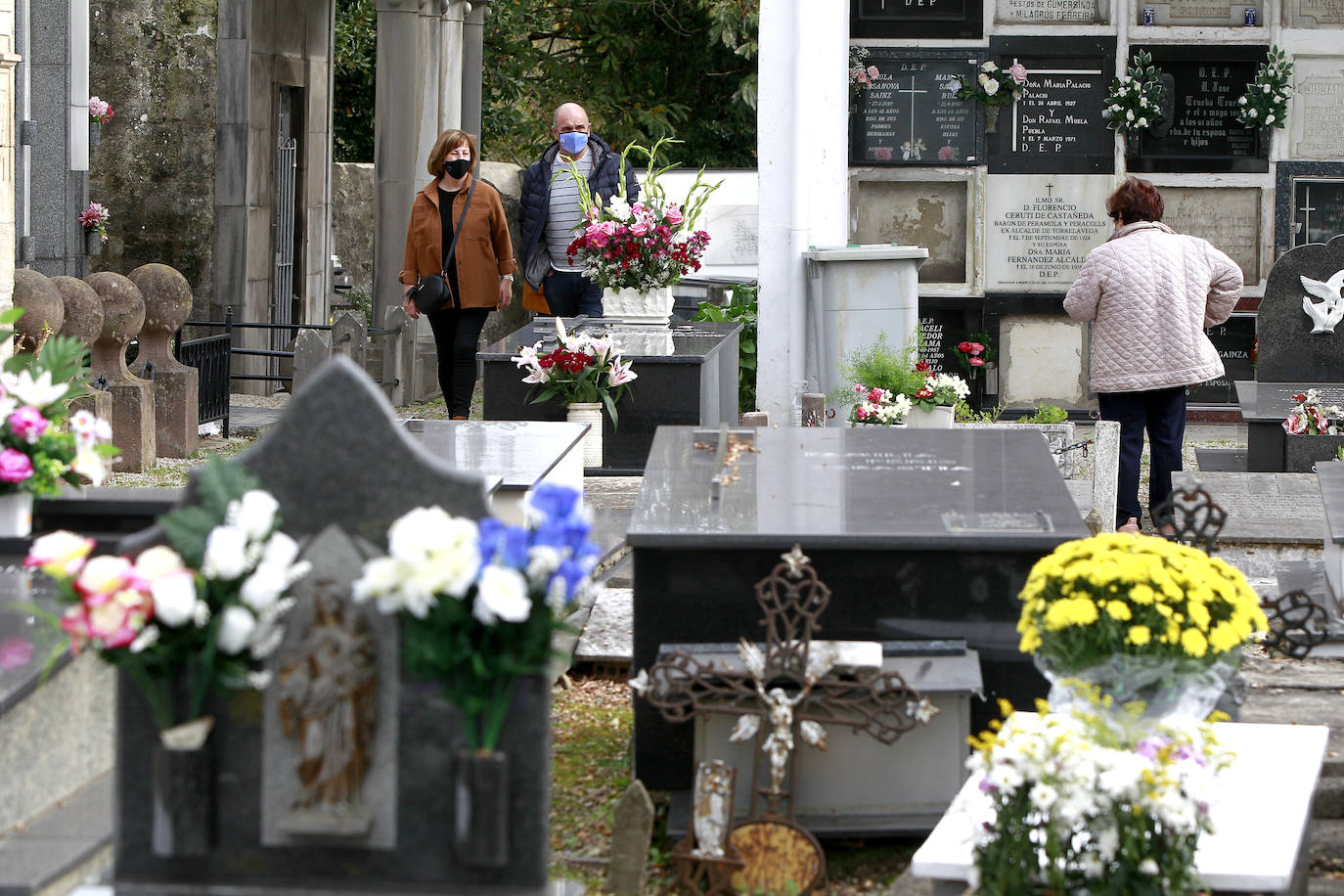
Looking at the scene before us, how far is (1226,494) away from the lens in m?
8.16

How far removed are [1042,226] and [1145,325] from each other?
5.41m

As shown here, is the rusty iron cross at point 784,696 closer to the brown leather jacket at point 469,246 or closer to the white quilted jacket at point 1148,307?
the white quilted jacket at point 1148,307

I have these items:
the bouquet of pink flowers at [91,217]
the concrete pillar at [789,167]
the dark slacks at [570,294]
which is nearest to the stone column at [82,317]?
the bouquet of pink flowers at [91,217]

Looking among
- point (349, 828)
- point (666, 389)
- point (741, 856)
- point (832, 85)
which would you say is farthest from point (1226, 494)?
point (349, 828)

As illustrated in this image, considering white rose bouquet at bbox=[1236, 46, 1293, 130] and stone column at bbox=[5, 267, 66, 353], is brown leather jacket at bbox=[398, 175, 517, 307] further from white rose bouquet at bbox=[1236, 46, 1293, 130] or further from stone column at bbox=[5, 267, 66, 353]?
white rose bouquet at bbox=[1236, 46, 1293, 130]

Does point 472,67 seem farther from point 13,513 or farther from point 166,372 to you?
point 13,513

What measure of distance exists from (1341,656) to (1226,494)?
9.57 feet

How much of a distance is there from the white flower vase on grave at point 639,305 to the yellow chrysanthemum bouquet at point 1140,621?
5.67 m

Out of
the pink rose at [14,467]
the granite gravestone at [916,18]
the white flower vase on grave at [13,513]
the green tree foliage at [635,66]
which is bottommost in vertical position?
the white flower vase on grave at [13,513]

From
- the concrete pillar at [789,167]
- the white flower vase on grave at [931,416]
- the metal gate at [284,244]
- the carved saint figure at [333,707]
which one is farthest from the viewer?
the metal gate at [284,244]

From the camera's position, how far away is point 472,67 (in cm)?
1695

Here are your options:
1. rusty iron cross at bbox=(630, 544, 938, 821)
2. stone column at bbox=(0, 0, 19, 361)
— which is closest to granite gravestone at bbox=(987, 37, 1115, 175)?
stone column at bbox=(0, 0, 19, 361)

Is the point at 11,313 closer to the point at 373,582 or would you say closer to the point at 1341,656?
the point at 373,582

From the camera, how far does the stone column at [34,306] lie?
28.4 feet
